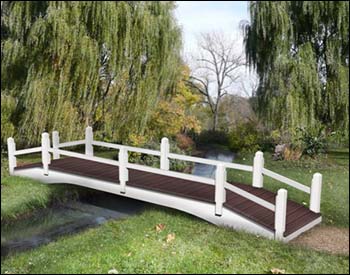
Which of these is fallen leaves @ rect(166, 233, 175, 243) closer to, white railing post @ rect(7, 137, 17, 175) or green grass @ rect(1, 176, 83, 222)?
green grass @ rect(1, 176, 83, 222)

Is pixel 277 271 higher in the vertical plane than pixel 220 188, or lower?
lower

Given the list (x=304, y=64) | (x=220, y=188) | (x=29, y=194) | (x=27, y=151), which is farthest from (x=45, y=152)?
(x=304, y=64)

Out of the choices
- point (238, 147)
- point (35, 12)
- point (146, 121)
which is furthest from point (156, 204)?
point (35, 12)

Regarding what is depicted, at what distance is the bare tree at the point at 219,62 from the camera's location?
4.63 feet

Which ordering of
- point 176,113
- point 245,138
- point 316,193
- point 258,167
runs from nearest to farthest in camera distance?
point 316,193, point 258,167, point 245,138, point 176,113

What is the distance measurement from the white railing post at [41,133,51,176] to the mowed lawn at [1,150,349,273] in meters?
0.10

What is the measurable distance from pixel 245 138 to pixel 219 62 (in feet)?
1.08

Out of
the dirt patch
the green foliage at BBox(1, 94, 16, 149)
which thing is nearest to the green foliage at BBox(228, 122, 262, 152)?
the dirt patch

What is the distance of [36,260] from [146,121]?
2.66 feet

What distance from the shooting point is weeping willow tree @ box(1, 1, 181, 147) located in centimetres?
145

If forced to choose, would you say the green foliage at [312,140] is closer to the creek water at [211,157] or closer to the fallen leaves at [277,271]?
the creek water at [211,157]

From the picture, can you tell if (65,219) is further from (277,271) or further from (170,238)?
(277,271)

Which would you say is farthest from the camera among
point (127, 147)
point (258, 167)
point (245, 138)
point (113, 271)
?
point (127, 147)

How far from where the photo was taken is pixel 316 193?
103 cm
